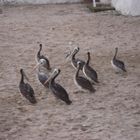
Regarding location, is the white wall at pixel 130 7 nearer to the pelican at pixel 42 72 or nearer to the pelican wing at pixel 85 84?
the pelican at pixel 42 72

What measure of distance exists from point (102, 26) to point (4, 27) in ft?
10.6

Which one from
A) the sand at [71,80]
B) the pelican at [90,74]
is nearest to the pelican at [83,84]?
the sand at [71,80]

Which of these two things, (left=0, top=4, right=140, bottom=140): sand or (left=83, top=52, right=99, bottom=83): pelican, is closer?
(left=0, top=4, right=140, bottom=140): sand

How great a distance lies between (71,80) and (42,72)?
0.62 metres

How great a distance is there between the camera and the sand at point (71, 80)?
24.0 ft

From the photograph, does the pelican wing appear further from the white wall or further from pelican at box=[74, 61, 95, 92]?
the white wall

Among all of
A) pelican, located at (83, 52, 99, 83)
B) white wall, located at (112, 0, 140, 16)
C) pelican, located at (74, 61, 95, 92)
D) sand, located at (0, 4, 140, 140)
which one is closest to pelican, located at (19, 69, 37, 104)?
sand, located at (0, 4, 140, 140)

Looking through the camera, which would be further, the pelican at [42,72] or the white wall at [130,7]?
the white wall at [130,7]

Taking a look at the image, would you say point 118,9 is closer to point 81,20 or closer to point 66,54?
point 81,20

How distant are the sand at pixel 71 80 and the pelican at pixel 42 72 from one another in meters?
0.16

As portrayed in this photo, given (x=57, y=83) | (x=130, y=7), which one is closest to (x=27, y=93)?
(x=57, y=83)

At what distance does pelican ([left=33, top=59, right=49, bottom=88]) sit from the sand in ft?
0.52

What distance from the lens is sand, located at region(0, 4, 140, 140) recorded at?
7324 mm

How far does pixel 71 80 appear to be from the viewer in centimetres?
985
